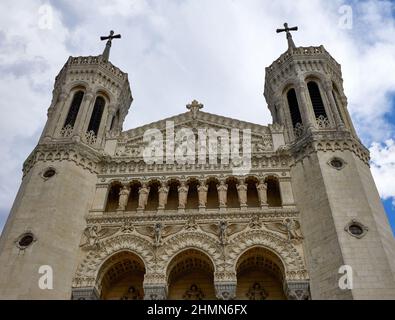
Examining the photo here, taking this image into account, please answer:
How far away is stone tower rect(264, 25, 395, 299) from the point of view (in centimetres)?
1570

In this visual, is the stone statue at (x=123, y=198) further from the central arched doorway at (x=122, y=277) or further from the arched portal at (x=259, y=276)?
the arched portal at (x=259, y=276)

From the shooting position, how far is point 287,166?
21.1 meters

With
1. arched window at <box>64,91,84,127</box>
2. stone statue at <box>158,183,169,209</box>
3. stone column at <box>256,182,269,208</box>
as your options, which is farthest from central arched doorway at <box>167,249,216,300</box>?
arched window at <box>64,91,84,127</box>

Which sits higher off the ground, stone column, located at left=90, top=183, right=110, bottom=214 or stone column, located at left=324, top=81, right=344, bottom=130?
stone column, located at left=324, top=81, right=344, bottom=130

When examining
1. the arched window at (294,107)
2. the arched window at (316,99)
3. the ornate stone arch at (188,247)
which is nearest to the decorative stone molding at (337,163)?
the arched window at (316,99)

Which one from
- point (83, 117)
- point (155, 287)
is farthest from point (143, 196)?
point (83, 117)

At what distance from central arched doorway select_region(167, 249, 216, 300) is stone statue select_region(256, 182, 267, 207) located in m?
3.86

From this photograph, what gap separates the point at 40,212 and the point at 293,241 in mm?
10891

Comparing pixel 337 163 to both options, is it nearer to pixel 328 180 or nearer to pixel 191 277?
pixel 328 180

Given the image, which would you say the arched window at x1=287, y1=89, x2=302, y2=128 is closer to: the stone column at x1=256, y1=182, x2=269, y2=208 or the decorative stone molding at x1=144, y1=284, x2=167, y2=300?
the stone column at x1=256, y1=182, x2=269, y2=208

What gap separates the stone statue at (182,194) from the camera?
778 inches

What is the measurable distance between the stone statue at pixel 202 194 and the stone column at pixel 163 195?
163 centimetres
